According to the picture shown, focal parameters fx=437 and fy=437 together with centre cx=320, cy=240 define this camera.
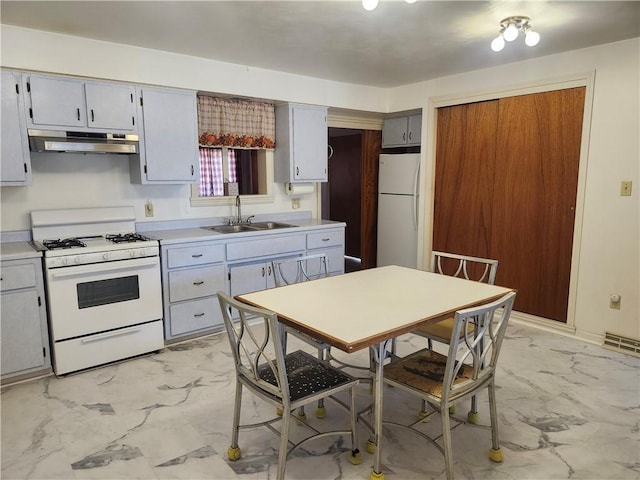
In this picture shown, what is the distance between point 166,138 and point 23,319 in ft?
5.37

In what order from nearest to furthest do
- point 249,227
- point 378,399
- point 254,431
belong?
point 378,399 → point 254,431 → point 249,227

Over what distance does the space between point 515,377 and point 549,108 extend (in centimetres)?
224

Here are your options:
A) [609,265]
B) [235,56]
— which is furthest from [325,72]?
[609,265]

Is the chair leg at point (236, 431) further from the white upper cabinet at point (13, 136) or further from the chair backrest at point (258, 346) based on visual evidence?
the white upper cabinet at point (13, 136)

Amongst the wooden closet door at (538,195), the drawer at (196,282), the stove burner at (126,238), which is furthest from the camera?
the wooden closet door at (538,195)

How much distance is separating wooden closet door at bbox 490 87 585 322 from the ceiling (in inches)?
18.6

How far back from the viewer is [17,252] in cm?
279

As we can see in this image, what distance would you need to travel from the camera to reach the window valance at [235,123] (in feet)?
12.9

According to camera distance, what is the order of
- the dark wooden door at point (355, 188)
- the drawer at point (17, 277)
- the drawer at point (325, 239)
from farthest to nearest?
1. the dark wooden door at point (355, 188)
2. the drawer at point (325, 239)
3. the drawer at point (17, 277)

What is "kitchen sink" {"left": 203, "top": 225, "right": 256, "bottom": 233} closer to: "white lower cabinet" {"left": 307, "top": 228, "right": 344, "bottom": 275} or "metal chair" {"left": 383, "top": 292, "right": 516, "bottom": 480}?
"white lower cabinet" {"left": 307, "top": 228, "right": 344, "bottom": 275}

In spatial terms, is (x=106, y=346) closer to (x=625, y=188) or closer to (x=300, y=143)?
(x=300, y=143)

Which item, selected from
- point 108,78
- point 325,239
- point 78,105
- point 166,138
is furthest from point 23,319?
point 325,239

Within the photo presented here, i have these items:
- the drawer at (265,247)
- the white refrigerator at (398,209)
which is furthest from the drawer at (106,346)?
the white refrigerator at (398,209)

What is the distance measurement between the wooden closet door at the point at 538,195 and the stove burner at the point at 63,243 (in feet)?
11.6
